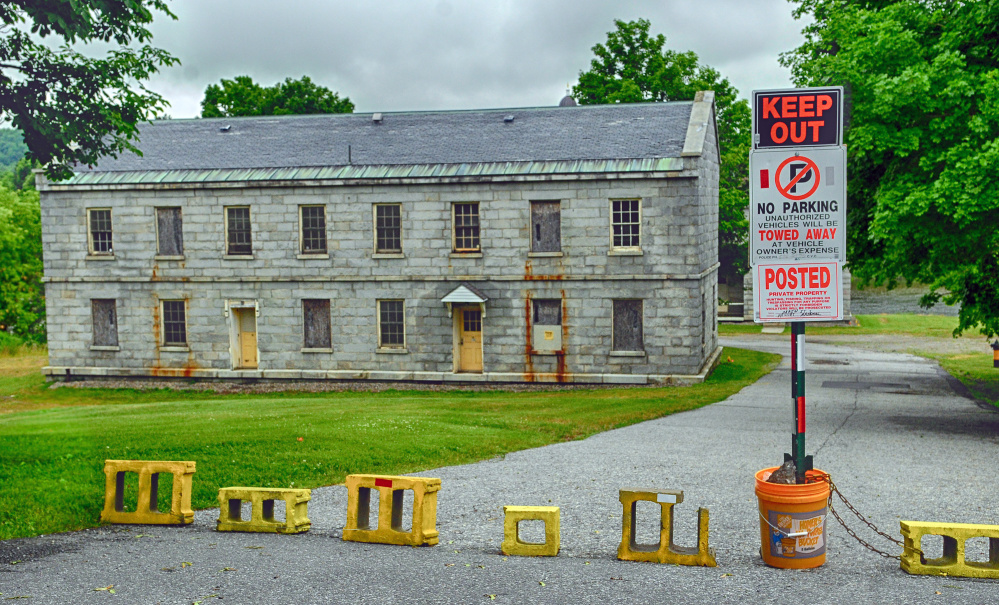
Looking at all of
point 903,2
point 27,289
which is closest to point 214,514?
point 903,2

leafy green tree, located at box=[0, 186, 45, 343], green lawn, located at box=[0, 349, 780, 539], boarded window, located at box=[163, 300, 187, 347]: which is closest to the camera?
green lawn, located at box=[0, 349, 780, 539]

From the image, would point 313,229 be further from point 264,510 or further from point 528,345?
point 264,510

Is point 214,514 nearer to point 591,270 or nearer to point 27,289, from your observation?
point 591,270

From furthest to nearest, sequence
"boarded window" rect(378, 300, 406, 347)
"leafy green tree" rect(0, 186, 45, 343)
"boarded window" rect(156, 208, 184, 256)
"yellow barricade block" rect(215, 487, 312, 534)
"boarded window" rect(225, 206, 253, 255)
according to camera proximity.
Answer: "leafy green tree" rect(0, 186, 45, 343), "boarded window" rect(156, 208, 184, 256), "boarded window" rect(225, 206, 253, 255), "boarded window" rect(378, 300, 406, 347), "yellow barricade block" rect(215, 487, 312, 534)

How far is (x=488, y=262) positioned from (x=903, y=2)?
14087mm

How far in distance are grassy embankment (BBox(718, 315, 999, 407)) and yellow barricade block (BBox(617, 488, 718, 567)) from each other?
62.0ft

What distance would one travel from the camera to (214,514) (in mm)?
12227

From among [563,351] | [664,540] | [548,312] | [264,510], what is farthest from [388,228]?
[664,540]

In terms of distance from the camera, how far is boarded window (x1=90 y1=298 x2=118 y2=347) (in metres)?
31.6

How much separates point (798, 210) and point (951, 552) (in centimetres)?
387

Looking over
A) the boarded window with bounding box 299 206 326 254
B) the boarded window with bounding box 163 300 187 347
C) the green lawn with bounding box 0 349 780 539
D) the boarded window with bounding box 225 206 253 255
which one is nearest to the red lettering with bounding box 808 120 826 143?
the green lawn with bounding box 0 349 780 539

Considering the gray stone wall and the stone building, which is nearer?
the gray stone wall

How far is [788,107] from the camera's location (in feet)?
32.7

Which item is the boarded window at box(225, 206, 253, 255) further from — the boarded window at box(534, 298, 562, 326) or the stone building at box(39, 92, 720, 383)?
the boarded window at box(534, 298, 562, 326)
